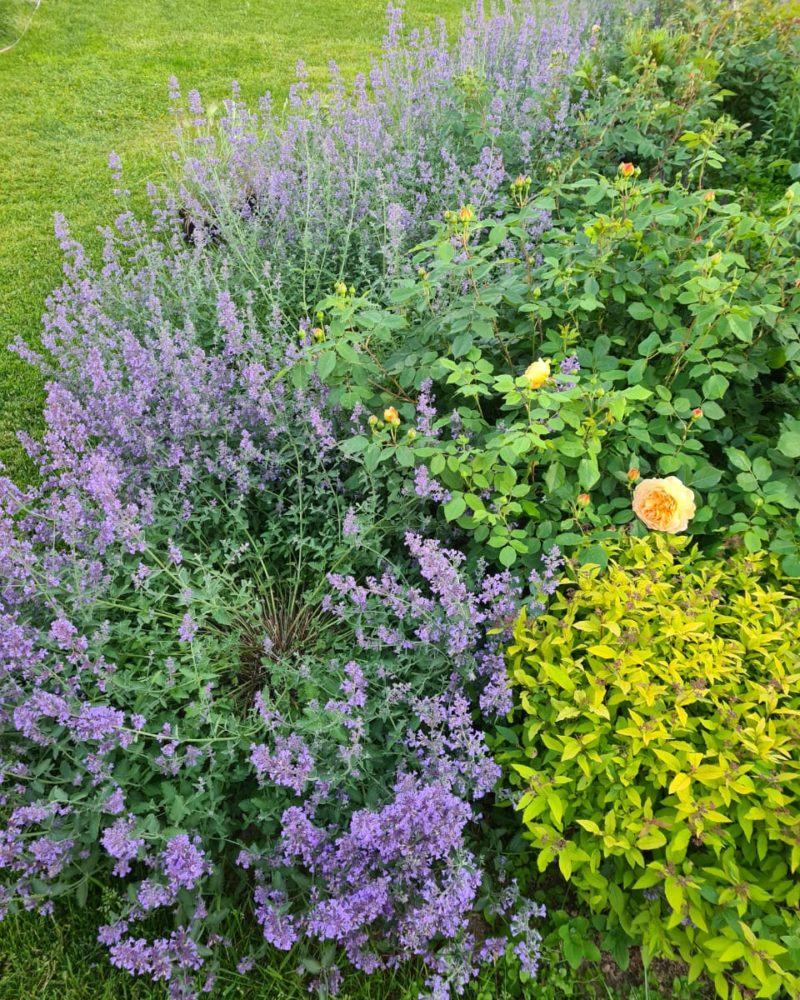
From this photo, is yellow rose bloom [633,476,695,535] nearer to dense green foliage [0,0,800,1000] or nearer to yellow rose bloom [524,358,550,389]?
dense green foliage [0,0,800,1000]

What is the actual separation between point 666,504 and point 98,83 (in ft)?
23.6

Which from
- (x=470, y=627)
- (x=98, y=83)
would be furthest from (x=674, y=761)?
(x=98, y=83)

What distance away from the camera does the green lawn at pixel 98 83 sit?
4371mm

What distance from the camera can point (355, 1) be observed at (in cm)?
853

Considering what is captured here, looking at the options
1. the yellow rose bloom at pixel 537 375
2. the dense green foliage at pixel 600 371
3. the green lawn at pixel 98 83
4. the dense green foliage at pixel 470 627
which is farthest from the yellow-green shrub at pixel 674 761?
the green lawn at pixel 98 83

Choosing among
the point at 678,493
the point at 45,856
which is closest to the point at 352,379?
the point at 678,493

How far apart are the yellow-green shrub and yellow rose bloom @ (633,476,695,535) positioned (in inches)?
4.4

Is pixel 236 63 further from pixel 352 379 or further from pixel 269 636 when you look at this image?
pixel 269 636

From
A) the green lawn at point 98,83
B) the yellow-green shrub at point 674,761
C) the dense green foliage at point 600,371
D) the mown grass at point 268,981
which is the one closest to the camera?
the yellow-green shrub at point 674,761

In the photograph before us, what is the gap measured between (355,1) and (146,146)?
439 centimetres

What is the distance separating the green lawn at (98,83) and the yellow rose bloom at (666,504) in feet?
8.63

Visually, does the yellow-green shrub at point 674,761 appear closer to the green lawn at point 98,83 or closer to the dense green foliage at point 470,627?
the dense green foliage at point 470,627

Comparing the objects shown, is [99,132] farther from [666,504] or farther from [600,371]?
[666,504]

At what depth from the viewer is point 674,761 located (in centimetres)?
154
